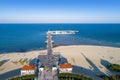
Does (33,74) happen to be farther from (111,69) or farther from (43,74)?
(111,69)

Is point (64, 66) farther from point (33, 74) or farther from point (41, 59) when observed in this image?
point (41, 59)

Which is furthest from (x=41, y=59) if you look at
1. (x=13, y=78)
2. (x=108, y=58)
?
(x=108, y=58)

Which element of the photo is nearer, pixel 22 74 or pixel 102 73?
pixel 22 74

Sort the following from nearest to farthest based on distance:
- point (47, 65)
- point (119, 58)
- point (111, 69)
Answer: point (47, 65) → point (111, 69) → point (119, 58)

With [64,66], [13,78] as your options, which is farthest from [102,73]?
[13,78]

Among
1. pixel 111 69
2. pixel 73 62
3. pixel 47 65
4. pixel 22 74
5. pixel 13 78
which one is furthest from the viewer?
pixel 73 62

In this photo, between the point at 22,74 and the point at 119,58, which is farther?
the point at 119,58

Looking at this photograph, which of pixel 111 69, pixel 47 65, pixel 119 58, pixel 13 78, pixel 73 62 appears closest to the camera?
pixel 13 78

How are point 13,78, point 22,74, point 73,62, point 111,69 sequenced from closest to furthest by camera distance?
point 13,78
point 22,74
point 111,69
point 73,62
